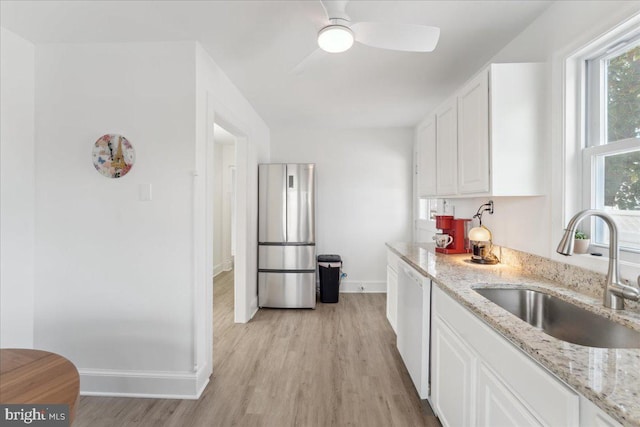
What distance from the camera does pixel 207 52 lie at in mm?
2205

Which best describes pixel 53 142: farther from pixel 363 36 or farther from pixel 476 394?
pixel 476 394

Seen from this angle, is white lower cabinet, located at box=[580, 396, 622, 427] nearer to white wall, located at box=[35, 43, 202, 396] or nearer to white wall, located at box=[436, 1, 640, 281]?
white wall, located at box=[436, 1, 640, 281]

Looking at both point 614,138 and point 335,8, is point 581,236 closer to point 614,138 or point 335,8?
point 614,138

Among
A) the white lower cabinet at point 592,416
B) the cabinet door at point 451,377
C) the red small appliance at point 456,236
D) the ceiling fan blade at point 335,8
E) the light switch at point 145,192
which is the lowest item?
the cabinet door at point 451,377

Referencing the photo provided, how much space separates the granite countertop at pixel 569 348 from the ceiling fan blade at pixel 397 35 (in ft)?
4.22

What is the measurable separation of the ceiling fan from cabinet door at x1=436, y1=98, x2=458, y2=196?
869 millimetres

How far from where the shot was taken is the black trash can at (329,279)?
157 inches

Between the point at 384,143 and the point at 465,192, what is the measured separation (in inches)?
98.5

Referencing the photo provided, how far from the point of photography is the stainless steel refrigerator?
3715 mm

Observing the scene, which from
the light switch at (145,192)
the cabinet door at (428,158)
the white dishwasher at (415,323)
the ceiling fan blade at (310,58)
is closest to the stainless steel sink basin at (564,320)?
the white dishwasher at (415,323)

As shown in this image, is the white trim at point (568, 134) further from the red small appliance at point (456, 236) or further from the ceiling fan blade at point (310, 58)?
the ceiling fan blade at point (310, 58)

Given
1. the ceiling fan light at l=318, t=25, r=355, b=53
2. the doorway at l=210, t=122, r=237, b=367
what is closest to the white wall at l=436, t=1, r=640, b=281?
the ceiling fan light at l=318, t=25, r=355, b=53

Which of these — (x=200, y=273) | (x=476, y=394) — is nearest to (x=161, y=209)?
(x=200, y=273)
